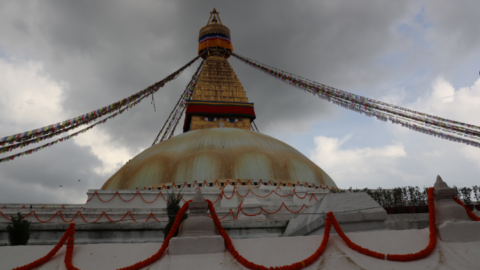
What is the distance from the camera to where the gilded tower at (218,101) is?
2136cm

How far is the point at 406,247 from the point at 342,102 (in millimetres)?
9820

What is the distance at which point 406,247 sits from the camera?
175 inches

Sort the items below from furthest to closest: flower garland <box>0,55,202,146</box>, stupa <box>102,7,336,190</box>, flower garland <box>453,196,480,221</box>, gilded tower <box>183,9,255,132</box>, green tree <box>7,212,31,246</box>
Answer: gilded tower <box>183,9,255,132</box>, stupa <box>102,7,336,190</box>, flower garland <box>0,55,202,146</box>, green tree <box>7,212,31,246</box>, flower garland <box>453,196,480,221</box>

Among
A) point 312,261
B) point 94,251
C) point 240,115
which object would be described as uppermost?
point 240,115

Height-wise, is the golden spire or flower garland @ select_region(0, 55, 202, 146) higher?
the golden spire

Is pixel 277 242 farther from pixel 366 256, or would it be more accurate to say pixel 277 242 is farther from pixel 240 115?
pixel 240 115

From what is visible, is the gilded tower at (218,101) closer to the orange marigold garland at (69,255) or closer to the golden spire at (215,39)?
the golden spire at (215,39)

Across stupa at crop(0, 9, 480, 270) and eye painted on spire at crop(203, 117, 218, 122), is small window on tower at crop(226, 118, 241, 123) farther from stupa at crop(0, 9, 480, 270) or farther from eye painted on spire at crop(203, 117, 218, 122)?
stupa at crop(0, 9, 480, 270)

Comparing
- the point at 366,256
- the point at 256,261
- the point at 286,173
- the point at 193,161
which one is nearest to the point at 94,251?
the point at 256,261

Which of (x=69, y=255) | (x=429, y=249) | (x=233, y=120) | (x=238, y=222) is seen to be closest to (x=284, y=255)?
(x=429, y=249)

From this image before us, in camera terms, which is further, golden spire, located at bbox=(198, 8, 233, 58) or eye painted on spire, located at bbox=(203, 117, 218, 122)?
golden spire, located at bbox=(198, 8, 233, 58)

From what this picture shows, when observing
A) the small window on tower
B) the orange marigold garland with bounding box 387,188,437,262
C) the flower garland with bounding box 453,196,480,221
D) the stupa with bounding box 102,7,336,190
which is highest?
the small window on tower

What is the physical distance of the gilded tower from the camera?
A: 21.4 metres

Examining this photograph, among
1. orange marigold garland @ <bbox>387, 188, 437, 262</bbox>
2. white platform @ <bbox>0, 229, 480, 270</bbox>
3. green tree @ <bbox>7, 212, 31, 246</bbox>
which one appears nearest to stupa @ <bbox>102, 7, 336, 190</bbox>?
green tree @ <bbox>7, 212, 31, 246</bbox>
